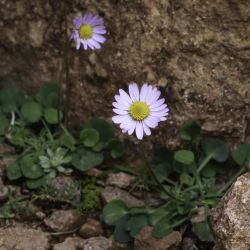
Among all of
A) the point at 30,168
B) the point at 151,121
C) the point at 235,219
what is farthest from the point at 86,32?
the point at 235,219

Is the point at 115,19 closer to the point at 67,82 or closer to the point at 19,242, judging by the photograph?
the point at 67,82

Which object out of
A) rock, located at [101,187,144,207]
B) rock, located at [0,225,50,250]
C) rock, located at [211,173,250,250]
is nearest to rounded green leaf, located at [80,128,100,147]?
rock, located at [101,187,144,207]

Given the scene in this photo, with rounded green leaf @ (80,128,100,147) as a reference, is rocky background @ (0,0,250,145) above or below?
above

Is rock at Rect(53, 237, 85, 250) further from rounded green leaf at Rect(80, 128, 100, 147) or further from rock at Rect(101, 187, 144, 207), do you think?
rounded green leaf at Rect(80, 128, 100, 147)

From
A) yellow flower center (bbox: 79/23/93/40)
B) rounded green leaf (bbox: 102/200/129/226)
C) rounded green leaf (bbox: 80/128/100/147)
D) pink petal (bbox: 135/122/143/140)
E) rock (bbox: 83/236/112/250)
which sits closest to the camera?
pink petal (bbox: 135/122/143/140)

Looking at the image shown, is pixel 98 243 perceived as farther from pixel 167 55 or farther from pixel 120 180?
pixel 167 55

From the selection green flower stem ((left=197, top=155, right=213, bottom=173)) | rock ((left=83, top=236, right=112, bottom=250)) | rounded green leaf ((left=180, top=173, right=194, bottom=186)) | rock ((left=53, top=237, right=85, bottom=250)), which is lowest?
rock ((left=53, top=237, right=85, bottom=250))

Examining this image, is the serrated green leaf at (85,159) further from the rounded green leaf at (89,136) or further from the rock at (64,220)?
the rock at (64,220)
